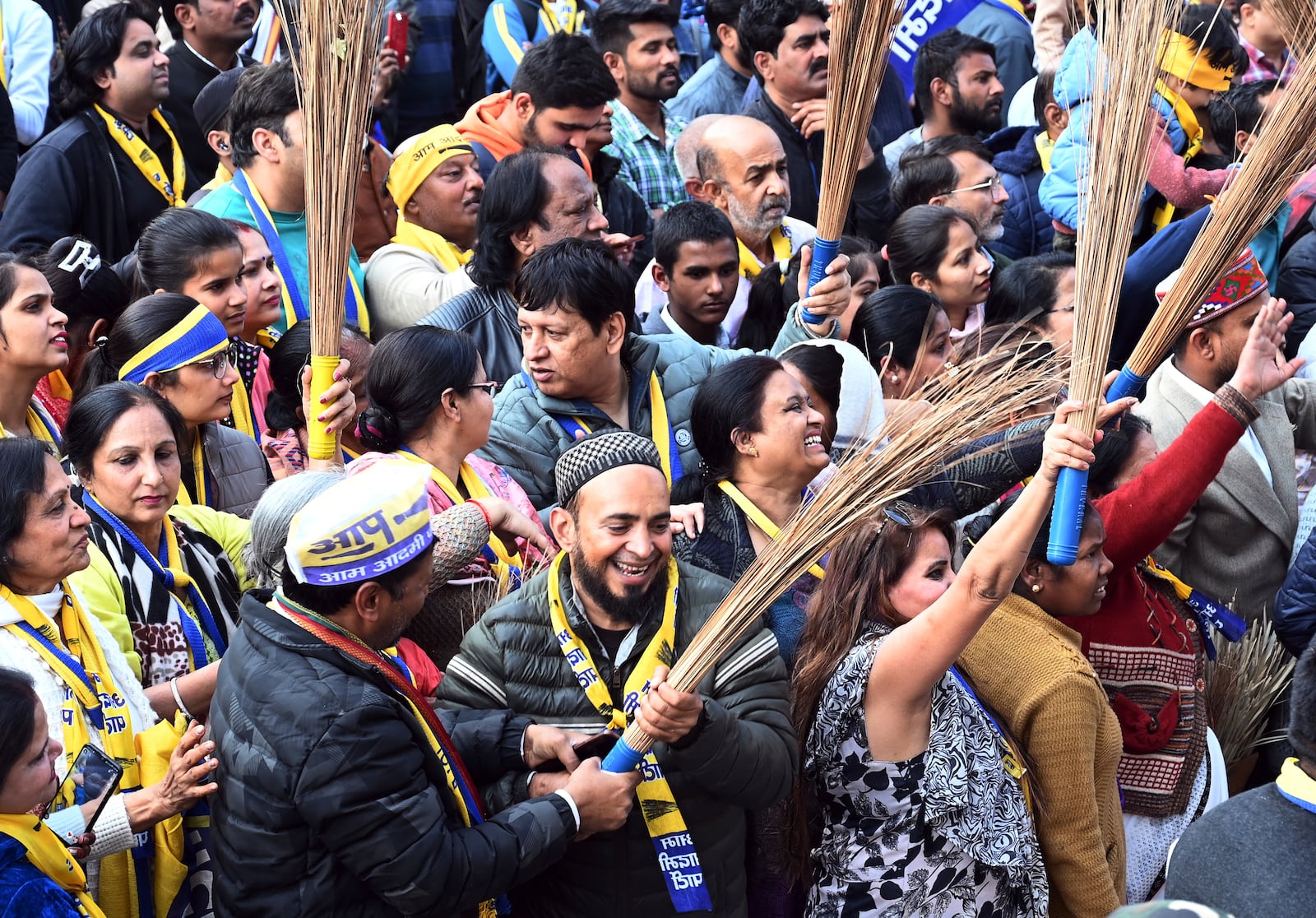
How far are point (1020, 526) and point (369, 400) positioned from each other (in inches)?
78.6

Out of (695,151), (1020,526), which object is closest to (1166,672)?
(1020,526)

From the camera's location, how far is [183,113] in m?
6.67

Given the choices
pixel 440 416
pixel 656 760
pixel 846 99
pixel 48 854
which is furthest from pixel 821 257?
pixel 48 854

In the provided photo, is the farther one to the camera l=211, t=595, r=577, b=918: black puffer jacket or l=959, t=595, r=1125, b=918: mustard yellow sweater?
l=959, t=595, r=1125, b=918: mustard yellow sweater

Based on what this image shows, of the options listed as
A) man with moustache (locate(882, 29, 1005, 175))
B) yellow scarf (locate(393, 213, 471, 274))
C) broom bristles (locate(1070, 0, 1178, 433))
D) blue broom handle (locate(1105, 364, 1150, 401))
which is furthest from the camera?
man with moustache (locate(882, 29, 1005, 175))

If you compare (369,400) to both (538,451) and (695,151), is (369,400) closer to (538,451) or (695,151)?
(538,451)

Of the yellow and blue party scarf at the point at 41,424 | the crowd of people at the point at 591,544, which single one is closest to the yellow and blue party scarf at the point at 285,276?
the crowd of people at the point at 591,544

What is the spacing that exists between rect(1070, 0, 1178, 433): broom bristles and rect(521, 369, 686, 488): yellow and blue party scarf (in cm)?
139

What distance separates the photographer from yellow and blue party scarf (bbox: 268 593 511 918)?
2.89 meters

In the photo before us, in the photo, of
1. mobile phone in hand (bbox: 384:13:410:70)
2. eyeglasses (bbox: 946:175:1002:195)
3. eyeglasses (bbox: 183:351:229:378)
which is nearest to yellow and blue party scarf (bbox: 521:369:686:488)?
eyeglasses (bbox: 183:351:229:378)

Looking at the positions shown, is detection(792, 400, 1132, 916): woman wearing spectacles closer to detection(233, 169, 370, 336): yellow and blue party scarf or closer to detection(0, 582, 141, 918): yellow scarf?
Result: detection(0, 582, 141, 918): yellow scarf

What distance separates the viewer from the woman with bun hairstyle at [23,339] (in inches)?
152

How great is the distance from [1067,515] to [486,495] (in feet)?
5.31

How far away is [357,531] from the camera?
2.85 meters
